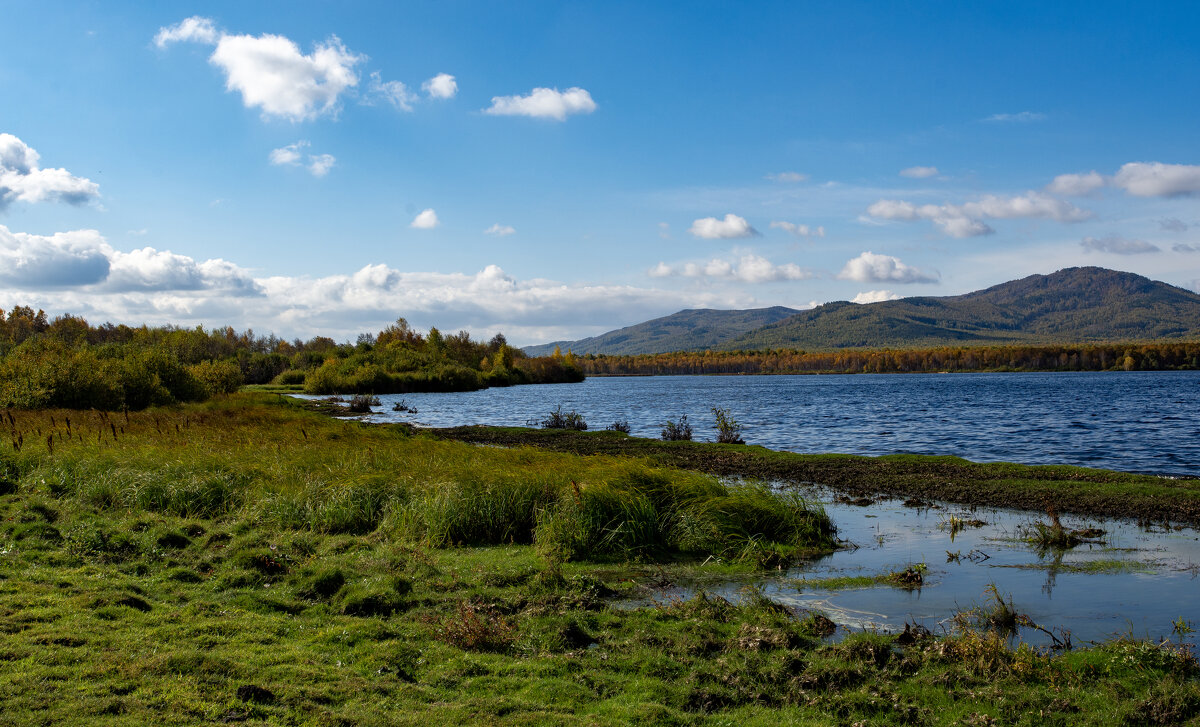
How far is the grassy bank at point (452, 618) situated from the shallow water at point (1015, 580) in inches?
35.2

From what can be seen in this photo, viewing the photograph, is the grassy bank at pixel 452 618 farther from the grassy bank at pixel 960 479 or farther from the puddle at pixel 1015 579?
the grassy bank at pixel 960 479

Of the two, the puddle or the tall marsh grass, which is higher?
the tall marsh grass

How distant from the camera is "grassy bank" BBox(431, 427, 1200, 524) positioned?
15.6 meters

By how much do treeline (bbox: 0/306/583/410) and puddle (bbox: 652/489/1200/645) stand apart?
3107 cm

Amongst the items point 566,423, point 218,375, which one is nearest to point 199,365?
point 218,375

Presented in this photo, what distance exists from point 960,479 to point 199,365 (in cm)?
5507

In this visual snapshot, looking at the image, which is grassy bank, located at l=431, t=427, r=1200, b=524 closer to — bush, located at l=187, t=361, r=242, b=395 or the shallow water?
the shallow water

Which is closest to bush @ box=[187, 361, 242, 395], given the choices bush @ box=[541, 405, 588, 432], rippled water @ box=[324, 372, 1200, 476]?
rippled water @ box=[324, 372, 1200, 476]

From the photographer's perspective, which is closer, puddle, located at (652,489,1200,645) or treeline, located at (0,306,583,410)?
puddle, located at (652,489,1200,645)

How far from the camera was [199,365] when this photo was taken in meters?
55.7

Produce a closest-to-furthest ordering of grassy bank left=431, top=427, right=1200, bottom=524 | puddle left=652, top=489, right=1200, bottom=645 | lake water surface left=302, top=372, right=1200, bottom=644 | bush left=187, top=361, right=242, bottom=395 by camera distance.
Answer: puddle left=652, top=489, right=1200, bottom=645 → lake water surface left=302, top=372, right=1200, bottom=644 → grassy bank left=431, top=427, right=1200, bottom=524 → bush left=187, top=361, right=242, bottom=395

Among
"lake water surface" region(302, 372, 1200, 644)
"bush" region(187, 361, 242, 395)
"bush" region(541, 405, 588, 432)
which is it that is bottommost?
"lake water surface" region(302, 372, 1200, 644)

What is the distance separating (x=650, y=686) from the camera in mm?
6516

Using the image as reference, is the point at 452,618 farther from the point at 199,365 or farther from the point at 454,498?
the point at 199,365
